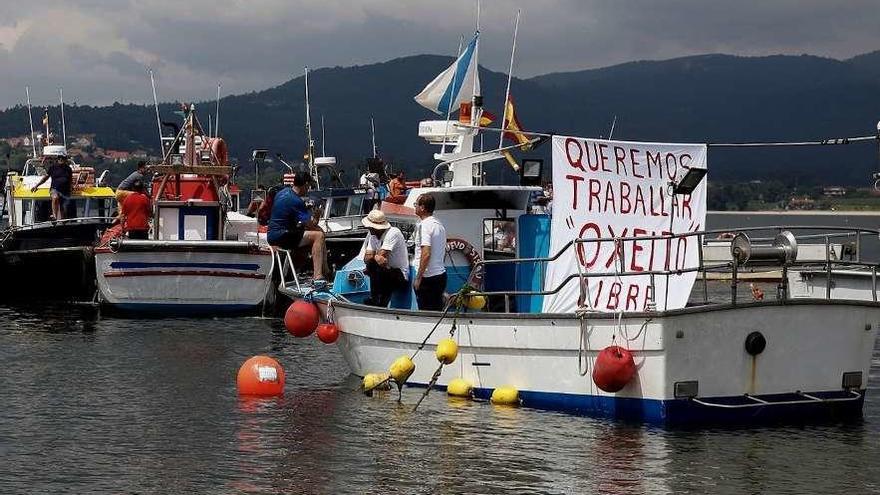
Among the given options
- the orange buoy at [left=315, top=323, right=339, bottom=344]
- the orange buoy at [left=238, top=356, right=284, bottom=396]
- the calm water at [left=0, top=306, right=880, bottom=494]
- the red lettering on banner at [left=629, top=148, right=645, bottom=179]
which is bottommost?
the calm water at [left=0, top=306, right=880, bottom=494]

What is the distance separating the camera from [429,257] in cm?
1833

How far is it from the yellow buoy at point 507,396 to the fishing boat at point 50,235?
55.2ft

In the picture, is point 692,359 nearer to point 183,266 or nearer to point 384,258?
point 384,258

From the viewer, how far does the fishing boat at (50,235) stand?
33.2 meters

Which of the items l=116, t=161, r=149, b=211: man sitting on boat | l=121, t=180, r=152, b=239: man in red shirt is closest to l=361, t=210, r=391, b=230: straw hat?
l=121, t=180, r=152, b=239: man in red shirt

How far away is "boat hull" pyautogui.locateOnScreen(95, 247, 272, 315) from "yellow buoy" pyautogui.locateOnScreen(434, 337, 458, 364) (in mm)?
12254

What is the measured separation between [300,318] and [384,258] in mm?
1482

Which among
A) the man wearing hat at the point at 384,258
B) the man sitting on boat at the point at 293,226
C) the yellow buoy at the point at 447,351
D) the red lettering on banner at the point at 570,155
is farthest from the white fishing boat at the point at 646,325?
the man sitting on boat at the point at 293,226

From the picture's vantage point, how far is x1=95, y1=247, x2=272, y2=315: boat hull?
28938 millimetres

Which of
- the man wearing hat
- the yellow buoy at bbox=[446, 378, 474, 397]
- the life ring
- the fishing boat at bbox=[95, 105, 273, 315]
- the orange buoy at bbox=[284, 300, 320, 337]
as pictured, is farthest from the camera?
the fishing boat at bbox=[95, 105, 273, 315]

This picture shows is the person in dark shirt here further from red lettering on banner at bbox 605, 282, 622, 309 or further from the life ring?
red lettering on banner at bbox 605, 282, 622, 309

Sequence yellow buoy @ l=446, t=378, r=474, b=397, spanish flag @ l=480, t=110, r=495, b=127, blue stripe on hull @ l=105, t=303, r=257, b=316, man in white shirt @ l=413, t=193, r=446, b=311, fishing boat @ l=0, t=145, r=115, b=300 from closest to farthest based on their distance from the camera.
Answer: yellow buoy @ l=446, t=378, r=474, b=397
man in white shirt @ l=413, t=193, r=446, b=311
spanish flag @ l=480, t=110, r=495, b=127
blue stripe on hull @ l=105, t=303, r=257, b=316
fishing boat @ l=0, t=145, r=115, b=300

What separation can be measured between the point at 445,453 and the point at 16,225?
25369 millimetres

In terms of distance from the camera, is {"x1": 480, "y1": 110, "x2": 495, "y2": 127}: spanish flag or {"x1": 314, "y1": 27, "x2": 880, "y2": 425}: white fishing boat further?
{"x1": 480, "y1": 110, "x2": 495, "y2": 127}: spanish flag
